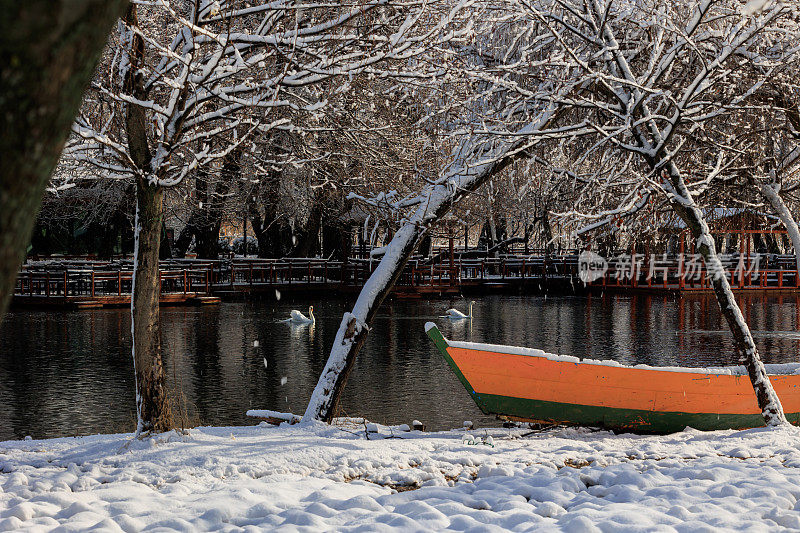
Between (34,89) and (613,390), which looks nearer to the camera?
(34,89)

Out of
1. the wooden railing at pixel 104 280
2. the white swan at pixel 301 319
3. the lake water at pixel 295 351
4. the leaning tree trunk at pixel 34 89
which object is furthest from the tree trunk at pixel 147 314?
the wooden railing at pixel 104 280

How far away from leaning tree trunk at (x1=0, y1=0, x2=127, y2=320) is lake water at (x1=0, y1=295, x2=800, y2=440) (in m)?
6.80

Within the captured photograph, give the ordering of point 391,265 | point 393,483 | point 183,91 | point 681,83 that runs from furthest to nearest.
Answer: point 681,83
point 391,265
point 183,91
point 393,483

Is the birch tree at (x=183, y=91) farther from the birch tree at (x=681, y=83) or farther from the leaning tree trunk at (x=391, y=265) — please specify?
the birch tree at (x=681, y=83)

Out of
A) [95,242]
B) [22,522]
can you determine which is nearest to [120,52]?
[22,522]

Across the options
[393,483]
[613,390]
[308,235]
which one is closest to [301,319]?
[613,390]

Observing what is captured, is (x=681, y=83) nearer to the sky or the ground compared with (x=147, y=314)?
nearer to the sky

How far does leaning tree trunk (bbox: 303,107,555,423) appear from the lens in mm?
9219

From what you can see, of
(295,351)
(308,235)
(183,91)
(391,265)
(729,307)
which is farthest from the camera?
(308,235)

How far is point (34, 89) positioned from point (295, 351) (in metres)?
17.1

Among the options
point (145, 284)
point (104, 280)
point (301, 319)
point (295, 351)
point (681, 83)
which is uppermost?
point (681, 83)

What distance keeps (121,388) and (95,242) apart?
113 ft

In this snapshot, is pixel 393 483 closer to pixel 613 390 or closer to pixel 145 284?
pixel 145 284

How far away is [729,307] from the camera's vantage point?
28.7ft
